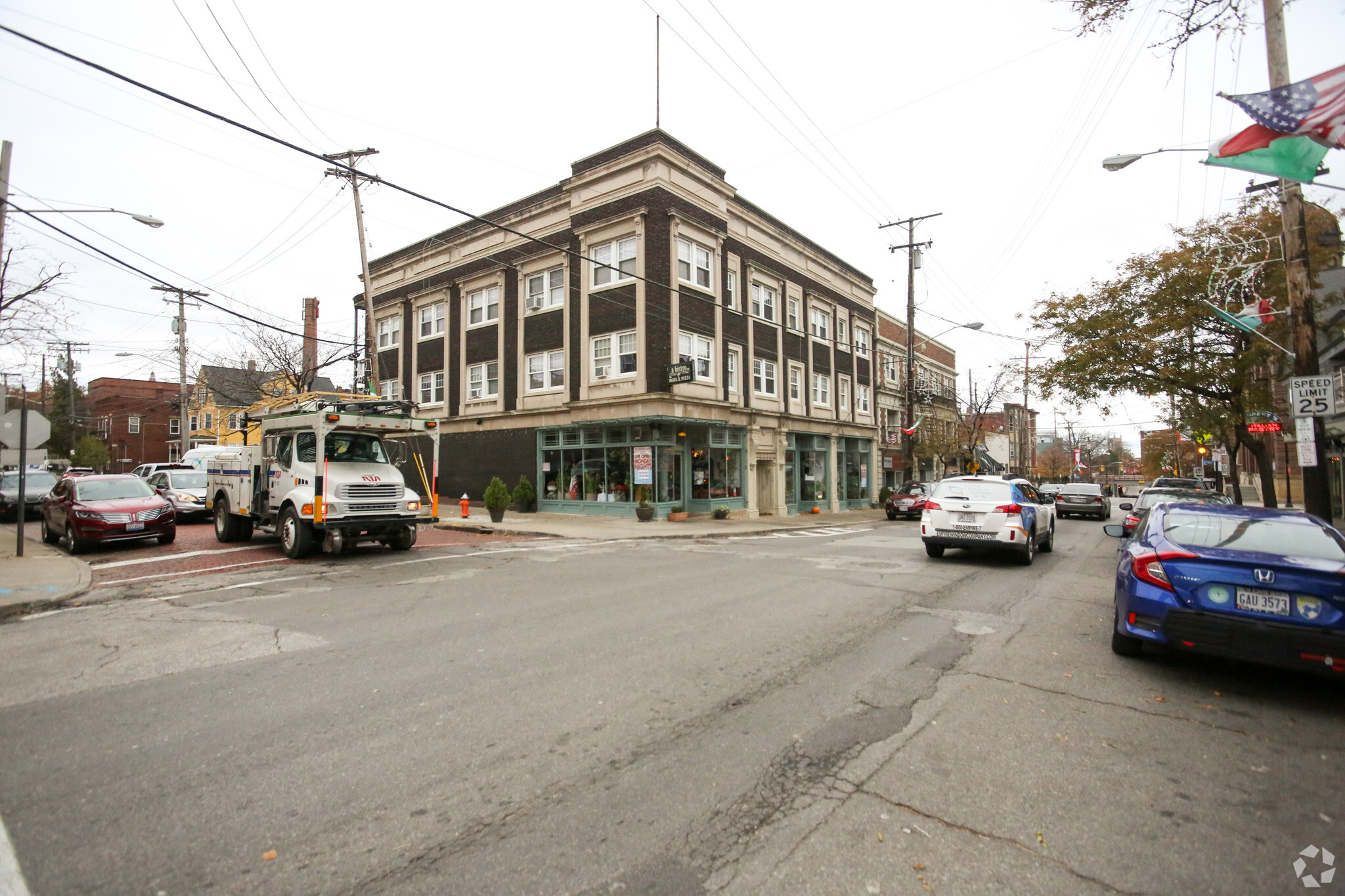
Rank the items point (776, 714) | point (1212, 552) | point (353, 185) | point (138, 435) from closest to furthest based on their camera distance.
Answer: point (776, 714) → point (1212, 552) → point (353, 185) → point (138, 435)

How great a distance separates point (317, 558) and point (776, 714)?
11.0m

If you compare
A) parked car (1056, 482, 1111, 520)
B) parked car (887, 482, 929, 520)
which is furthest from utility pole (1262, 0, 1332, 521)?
parked car (1056, 482, 1111, 520)

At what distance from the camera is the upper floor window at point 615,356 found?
23.2 m

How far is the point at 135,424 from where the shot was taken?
63.8 m

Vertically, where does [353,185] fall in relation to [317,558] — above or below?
above

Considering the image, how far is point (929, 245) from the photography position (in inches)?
1163

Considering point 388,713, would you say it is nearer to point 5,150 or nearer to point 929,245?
point 5,150

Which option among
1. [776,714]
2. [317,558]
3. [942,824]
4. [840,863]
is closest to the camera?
[840,863]

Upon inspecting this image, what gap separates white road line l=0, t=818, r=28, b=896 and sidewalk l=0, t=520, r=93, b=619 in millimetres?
7216

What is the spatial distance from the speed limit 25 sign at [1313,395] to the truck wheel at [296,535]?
16795 millimetres

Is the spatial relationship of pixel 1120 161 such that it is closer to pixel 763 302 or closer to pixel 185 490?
pixel 763 302

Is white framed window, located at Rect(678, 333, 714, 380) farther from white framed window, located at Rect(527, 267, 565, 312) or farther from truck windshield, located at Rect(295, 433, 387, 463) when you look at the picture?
truck windshield, located at Rect(295, 433, 387, 463)

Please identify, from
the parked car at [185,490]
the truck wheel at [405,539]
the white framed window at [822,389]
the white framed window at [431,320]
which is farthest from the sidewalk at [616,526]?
the white framed window at [431,320]

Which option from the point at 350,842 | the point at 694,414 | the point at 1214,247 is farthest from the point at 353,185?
the point at 1214,247
